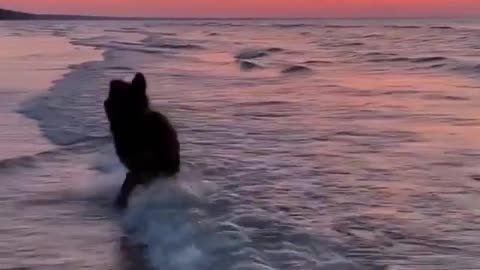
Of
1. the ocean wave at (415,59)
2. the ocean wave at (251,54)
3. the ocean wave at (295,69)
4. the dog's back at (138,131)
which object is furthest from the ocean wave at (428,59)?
the dog's back at (138,131)

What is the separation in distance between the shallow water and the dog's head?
67 centimetres

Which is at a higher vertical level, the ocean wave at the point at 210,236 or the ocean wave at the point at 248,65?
the ocean wave at the point at 210,236

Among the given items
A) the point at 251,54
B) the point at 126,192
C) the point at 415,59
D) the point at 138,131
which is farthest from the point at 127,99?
the point at 251,54

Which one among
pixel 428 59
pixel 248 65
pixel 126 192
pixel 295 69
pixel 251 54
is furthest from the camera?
pixel 251 54

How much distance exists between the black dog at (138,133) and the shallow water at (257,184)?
26cm

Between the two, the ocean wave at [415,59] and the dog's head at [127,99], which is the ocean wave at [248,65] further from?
the dog's head at [127,99]

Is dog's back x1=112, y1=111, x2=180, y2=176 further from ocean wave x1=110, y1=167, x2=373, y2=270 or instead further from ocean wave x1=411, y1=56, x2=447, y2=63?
ocean wave x1=411, y1=56, x2=447, y2=63

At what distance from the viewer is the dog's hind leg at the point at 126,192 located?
7.05 m

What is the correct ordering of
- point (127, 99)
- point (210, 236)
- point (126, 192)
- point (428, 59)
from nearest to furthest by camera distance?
point (210, 236), point (126, 192), point (127, 99), point (428, 59)

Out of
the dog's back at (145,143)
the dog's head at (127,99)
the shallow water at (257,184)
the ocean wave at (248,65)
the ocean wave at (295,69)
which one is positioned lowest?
the ocean wave at (248,65)

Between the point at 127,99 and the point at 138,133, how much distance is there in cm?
31

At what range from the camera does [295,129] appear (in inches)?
438

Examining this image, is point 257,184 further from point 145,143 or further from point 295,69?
point 295,69

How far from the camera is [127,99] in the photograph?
740 cm
